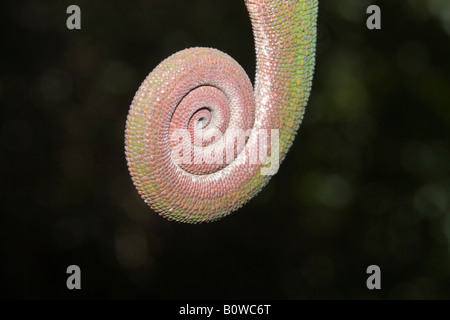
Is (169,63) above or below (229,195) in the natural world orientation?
above

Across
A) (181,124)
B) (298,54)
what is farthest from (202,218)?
(298,54)
